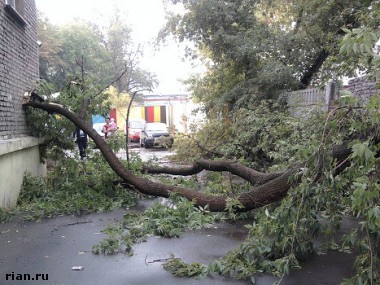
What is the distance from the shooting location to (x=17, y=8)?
28.9 feet

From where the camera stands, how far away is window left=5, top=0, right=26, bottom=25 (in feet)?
25.6

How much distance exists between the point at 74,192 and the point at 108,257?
11.6 ft

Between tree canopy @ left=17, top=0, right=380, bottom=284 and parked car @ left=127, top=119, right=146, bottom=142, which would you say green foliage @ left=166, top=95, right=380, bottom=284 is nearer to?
tree canopy @ left=17, top=0, right=380, bottom=284

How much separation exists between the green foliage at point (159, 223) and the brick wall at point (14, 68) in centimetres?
307

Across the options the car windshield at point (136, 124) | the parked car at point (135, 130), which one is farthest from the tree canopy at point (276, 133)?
the car windshield at point (136, 124)

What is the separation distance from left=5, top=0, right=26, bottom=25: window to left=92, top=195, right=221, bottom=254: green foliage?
4.74 metres

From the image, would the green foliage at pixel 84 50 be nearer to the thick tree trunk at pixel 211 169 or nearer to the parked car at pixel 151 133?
the parked car at pixel 151 133

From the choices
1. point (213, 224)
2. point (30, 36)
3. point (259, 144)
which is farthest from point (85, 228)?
point (30, 36)

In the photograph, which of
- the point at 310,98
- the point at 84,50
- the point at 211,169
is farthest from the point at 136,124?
the point at 211,169

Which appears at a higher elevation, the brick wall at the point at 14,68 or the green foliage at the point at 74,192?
the brick wall at the point at 14,68

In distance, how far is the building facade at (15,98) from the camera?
6.86m

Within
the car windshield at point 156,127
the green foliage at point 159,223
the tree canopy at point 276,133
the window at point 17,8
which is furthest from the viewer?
the car windshield at point 156,127

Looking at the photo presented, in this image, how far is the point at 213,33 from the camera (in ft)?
46.3

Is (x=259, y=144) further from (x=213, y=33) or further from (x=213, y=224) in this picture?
(x=213, y=33)
